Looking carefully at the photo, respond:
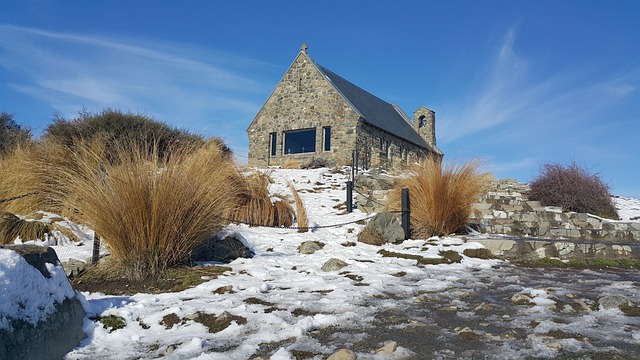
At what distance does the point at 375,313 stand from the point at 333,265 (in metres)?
1.78

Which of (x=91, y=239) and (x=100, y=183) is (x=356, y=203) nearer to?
(x=91, y=239)

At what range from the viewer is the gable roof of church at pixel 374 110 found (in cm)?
2298

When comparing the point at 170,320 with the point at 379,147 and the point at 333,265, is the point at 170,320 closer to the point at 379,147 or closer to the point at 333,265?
the point at 333,265

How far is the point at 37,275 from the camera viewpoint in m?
2.53

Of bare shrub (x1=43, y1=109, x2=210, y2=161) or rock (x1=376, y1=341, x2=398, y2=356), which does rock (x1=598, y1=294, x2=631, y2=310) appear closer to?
rock (x1=376, y1=341, x2=398, y2=356)

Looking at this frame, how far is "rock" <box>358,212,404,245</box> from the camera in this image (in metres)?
6.81

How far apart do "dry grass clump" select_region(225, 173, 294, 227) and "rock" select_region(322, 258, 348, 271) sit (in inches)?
97.9

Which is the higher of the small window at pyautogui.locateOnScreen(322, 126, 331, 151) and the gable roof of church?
the gable roof of church

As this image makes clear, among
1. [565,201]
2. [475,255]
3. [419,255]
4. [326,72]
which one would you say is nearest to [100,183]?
[419,255]

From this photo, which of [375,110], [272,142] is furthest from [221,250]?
[375,110]

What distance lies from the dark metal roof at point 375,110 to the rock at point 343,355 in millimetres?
19830

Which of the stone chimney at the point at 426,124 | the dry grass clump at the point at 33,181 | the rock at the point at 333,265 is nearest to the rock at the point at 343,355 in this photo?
the rock at the point at 333,265

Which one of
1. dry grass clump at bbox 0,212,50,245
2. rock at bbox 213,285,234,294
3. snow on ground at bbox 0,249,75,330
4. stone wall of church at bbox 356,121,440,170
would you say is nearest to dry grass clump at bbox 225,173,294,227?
dry grass clump at bbox 0,212,50,245

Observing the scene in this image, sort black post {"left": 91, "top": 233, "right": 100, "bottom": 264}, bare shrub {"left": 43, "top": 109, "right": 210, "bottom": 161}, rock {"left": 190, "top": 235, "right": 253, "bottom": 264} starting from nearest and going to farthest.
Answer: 1. black post {"left": 91, "top": 233, "right": 100, "bottom": 264}
2. rock {"left": 190, "top": 235, "right": 253, "bottom": 264}
3. bare shrub {"left": 43, "top": 109, "right": 210, "bottom": 161}
